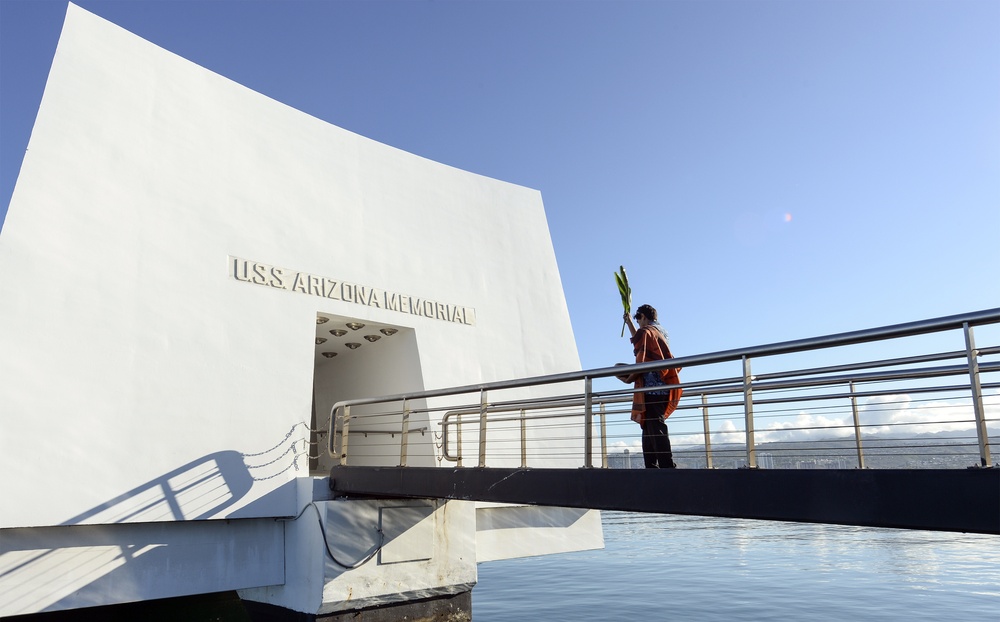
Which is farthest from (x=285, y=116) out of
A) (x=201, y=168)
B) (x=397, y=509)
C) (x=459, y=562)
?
(x=459, y=562)

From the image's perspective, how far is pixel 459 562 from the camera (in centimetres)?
939

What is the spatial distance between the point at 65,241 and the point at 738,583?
1269 cm

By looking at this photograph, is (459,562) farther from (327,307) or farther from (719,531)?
(719,531)

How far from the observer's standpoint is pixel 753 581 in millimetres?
14609

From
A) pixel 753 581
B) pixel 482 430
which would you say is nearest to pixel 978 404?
pixel 482 430

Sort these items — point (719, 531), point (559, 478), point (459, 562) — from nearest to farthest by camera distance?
1. point (559, 478)
2. point (459, 562)
3. point (719, 531)

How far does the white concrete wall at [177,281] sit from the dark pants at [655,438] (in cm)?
456

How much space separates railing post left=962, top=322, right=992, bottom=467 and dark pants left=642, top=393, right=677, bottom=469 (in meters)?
2.51

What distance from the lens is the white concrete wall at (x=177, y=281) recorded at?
24.1ft

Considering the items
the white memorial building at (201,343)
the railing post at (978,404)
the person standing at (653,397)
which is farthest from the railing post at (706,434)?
the white memorial building at (201,343)

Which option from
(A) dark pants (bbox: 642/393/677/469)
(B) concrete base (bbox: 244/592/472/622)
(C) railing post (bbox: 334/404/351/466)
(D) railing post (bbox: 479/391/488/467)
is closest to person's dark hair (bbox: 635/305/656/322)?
(A) dark pants (bbox: 642/393/677/469)

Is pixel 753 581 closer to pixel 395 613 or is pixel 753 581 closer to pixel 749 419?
pixel 395 613

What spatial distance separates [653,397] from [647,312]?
791 mm

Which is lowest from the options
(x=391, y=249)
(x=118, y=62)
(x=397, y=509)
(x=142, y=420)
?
(x=397, y=509)
